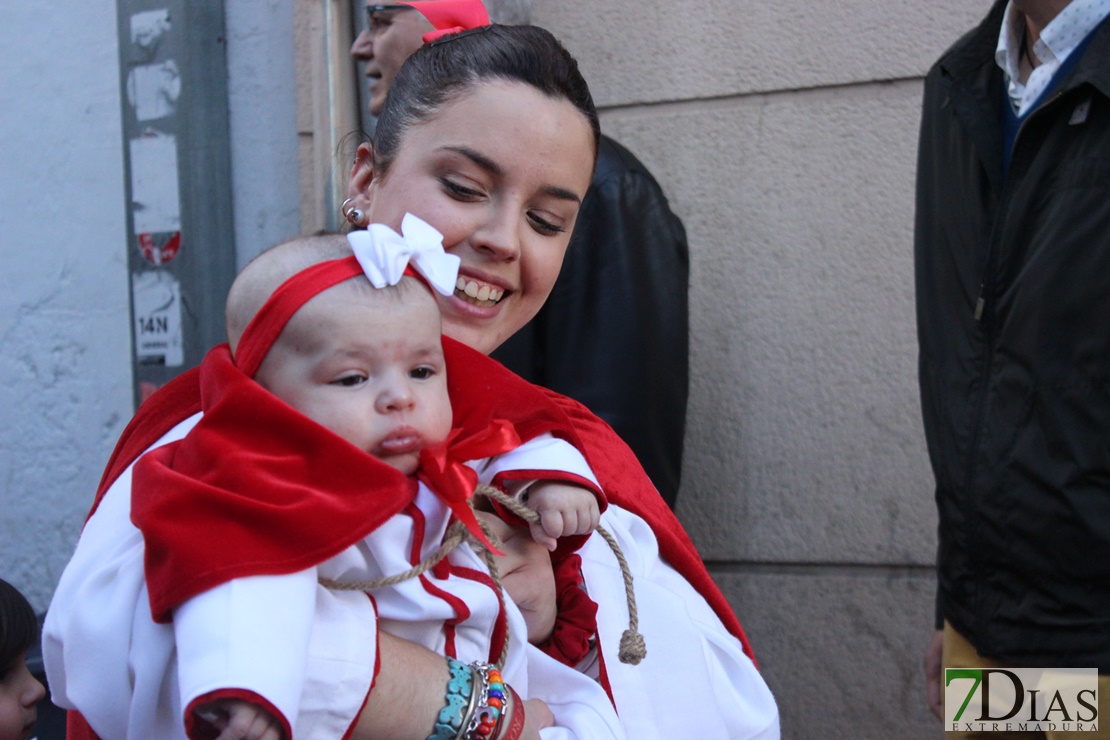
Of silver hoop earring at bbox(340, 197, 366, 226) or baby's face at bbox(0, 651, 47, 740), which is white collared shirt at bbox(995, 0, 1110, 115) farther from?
baby's face at bbox(0, 651, 47, 740)

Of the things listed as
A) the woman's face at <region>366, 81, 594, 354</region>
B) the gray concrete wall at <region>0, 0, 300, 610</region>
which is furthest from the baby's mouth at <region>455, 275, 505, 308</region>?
the gray concrete wall at <region>0, 0, 300, 610</region>

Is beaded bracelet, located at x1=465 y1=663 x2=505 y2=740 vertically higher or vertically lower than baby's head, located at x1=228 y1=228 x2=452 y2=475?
lower

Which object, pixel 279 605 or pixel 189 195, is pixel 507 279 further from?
pixel 189 195

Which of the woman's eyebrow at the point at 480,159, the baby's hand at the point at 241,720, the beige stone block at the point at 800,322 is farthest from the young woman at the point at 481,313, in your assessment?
the beige stone block at the point at 800,322

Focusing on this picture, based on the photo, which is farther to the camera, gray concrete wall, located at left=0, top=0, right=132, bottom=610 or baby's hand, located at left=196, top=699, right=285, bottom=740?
gray concrete wall, located at left=0, top=0, right=132, bottom=610

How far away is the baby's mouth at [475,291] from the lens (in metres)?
1.66

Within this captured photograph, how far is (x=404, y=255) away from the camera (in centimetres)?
139

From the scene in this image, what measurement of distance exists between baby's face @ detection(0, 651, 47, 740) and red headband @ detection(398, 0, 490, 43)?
1.91 metres

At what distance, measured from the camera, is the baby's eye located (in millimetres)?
1324

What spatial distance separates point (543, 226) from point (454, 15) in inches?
21.5

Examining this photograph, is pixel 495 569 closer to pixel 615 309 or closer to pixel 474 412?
pixel 474 412

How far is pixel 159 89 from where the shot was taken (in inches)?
157

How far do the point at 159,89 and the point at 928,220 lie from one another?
113 inches

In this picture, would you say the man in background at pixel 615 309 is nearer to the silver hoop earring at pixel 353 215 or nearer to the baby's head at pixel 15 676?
the silver hoop earring at pixel 353 215
